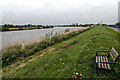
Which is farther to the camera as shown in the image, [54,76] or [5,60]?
[5,60]

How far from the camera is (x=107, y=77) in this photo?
3404mm

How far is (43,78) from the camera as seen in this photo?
391 cm

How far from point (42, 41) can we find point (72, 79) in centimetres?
853

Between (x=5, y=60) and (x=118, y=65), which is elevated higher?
(x=118, y=65)

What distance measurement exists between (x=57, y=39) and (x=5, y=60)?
780cm

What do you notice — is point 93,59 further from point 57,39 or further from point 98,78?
point 57,39

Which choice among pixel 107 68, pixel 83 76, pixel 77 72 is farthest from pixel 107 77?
pixel 77 72

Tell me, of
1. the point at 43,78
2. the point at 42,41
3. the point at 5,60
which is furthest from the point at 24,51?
the point at 43,78

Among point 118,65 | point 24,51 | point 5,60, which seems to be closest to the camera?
point 118,65

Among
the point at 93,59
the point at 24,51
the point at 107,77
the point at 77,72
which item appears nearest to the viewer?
the point at 107,77

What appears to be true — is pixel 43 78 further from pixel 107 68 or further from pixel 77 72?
pixel 107 68

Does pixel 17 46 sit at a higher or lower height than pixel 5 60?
higher

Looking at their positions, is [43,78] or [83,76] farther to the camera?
[43,78]

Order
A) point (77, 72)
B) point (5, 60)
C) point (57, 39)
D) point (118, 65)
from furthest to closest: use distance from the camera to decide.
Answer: point (57, 39)
point (5, 60)
point (118, 65)
point (77, 72)
